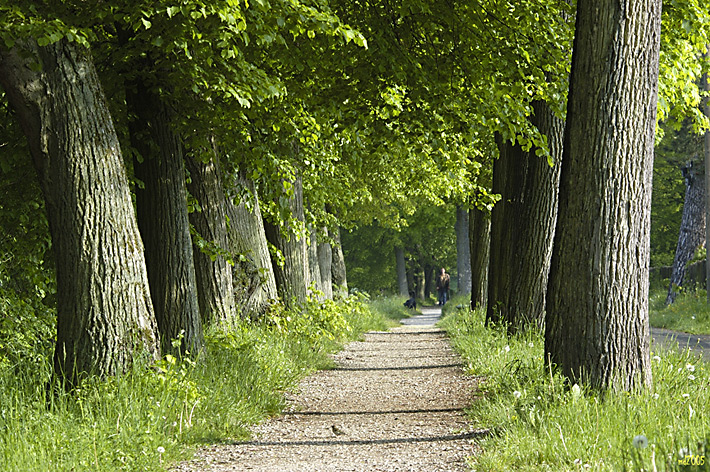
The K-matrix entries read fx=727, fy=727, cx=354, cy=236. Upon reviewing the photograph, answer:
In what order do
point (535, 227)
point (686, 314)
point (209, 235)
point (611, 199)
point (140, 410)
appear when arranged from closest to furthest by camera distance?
point (140, 410)
point (611, 199)
point (535, 227)
point (209, 235)
point (686, 314)

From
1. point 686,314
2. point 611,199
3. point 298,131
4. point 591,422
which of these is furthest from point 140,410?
point 686,314

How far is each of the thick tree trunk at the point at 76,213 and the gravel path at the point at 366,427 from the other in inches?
51.0

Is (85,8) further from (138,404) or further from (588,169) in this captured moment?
(588,169)

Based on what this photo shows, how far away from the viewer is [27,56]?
19.4 ft

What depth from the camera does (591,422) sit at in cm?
504

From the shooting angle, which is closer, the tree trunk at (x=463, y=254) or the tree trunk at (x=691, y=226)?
the tree trunk at (x=691, y=226)

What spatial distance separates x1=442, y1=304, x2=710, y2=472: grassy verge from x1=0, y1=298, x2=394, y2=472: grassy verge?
2.23m

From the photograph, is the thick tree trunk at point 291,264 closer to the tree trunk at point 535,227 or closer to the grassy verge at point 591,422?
the tree trunk at point 535,227

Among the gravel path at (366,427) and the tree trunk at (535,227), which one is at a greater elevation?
the tree trunk at (535,227)

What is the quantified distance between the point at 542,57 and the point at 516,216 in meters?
2.61

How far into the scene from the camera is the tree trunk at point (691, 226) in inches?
906

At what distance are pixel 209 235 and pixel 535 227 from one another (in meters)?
4.62

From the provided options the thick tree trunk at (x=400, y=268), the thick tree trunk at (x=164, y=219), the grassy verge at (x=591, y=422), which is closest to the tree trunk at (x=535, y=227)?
the grassy verge at (x=591, y=422)

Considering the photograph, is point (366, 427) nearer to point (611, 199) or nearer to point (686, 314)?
point (611, 199)
